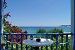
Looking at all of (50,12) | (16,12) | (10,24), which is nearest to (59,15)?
(50,12)

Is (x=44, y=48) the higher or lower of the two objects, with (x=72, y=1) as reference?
lower

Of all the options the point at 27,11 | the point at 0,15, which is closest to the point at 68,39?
the point at 0,15

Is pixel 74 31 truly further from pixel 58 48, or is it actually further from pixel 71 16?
pixel 58 48

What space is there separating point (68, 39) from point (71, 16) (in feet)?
2.32

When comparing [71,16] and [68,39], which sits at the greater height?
[71,16]

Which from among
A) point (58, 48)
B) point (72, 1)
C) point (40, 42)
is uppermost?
point (72, 1)

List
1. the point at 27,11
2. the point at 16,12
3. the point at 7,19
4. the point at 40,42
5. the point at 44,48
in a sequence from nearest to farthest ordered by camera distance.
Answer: the point at 40,42
the point at 44,48
the point at 7,19
the point at 16,12
the point at 27,11

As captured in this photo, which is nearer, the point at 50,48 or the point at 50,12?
the point at 50,48

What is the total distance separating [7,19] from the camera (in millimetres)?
5445

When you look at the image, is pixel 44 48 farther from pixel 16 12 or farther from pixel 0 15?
pixel 16 12

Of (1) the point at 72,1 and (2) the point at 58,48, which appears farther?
(2) the point at 58,48

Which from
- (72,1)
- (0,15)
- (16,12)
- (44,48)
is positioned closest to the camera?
(0,15)

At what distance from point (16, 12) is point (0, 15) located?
21.2ft

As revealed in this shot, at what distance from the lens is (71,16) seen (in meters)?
4.32
